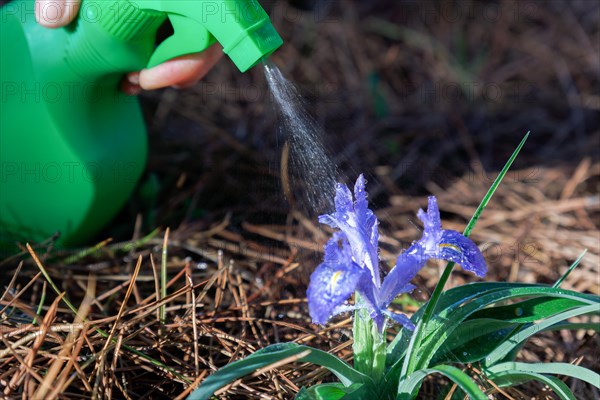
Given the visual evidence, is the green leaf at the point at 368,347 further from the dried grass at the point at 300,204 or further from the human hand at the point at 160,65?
the human hand at the point at 160,65

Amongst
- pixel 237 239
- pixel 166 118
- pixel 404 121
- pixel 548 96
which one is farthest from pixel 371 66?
pixel 237 239

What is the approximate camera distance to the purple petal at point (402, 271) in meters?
1.25

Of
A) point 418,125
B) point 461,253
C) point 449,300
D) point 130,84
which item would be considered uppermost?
point 130,84

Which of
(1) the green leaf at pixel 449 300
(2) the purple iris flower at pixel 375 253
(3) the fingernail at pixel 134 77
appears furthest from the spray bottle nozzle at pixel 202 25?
(1) the green leaf at pixel 449 300

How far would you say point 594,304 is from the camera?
4.03ft

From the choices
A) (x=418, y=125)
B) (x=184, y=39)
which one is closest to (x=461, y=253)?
(x=184, y=39)

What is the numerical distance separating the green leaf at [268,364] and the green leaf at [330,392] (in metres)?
0.02

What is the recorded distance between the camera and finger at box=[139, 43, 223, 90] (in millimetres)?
1618

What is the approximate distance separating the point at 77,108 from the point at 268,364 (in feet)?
2.87

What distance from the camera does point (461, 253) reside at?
1.26 meters

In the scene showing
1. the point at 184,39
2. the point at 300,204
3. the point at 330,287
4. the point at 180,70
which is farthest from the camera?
the point at 300,204

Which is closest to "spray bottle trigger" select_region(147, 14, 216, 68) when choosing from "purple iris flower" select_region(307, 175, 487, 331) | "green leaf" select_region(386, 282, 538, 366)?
"purple iris flower" select_region(307, 175, 487, 331)

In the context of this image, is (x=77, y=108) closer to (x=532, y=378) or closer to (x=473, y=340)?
(x=473, y=340)

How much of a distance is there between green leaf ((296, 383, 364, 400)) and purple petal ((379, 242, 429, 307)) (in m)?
0.16
